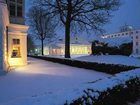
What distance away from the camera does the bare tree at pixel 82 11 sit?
3167 centimetres

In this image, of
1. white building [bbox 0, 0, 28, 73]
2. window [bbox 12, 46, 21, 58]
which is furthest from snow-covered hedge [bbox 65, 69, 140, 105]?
window [bbox 12, 46, 21, 58]

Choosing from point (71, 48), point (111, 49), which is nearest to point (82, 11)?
point (111, 49)

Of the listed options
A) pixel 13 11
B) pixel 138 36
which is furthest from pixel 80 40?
pixel 13 11

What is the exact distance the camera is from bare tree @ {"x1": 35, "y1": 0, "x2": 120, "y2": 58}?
3167 cm

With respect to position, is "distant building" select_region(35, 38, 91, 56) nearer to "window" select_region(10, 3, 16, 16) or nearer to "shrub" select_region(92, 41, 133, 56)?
"shrub" select_region(92, 41, 133, 56)

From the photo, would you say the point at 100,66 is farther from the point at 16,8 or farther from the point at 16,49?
the point at 16,8

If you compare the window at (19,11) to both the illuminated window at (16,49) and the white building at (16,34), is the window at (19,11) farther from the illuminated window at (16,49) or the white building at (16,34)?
the illuminated window at (16,49)

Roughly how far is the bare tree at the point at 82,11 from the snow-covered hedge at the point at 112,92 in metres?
20.7

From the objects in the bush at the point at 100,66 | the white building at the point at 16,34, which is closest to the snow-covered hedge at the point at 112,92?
the bush at the point at 100,66

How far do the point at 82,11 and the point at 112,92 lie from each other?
82.1ft

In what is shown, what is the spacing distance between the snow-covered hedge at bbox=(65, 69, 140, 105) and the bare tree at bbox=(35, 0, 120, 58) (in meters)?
20.7

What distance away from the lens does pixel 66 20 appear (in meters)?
33.1

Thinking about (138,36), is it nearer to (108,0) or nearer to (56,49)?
(56,49)

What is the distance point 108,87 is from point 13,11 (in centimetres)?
2047
